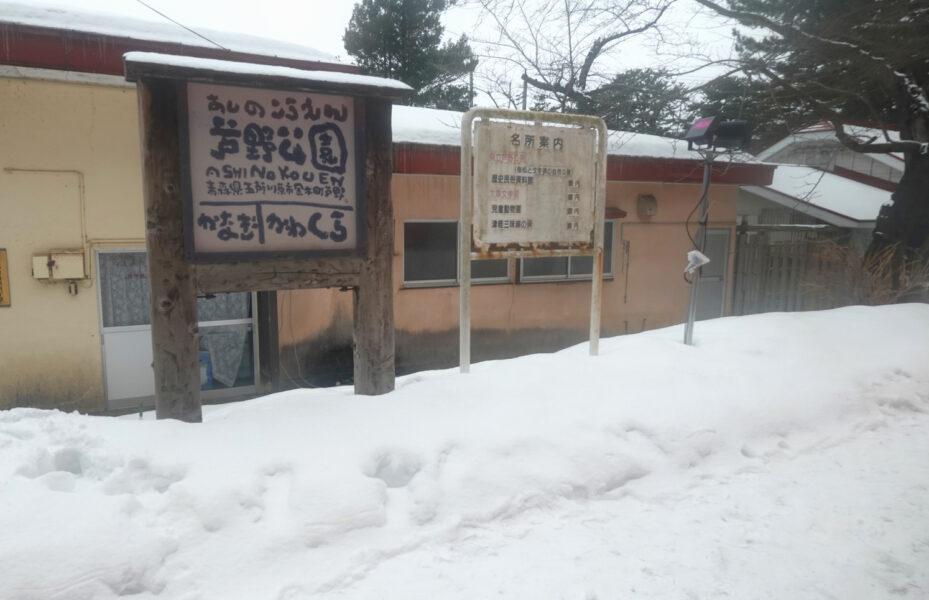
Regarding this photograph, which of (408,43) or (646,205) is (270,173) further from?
(408,43)

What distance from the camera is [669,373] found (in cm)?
507

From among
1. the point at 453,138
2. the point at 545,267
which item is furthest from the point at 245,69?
the point at 545,267

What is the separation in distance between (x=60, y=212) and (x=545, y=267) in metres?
6.56

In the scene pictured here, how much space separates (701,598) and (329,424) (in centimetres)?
231

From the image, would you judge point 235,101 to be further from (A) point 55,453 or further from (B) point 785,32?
(B) point 785,32

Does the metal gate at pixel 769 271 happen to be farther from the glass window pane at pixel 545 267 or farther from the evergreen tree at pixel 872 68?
the glass window pane at pixel 545 267

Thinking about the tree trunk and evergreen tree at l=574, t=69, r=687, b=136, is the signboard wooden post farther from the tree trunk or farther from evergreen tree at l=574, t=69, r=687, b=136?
the tree trunk

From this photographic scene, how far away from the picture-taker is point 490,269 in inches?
369

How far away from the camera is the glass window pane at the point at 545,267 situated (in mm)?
9602

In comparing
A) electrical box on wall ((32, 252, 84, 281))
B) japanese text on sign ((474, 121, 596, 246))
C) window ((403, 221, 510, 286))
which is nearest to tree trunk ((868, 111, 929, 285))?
window ((403, 221, 510, 286))

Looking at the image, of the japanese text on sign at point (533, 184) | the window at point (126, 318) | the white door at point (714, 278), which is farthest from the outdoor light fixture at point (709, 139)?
the white door at point (714, 278)

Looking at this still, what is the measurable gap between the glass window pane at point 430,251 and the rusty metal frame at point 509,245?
3580mm

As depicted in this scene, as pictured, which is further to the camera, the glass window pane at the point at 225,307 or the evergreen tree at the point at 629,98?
the evergreen tree at the point at 629,98

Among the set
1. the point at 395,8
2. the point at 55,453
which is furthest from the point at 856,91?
the point at 395,8
